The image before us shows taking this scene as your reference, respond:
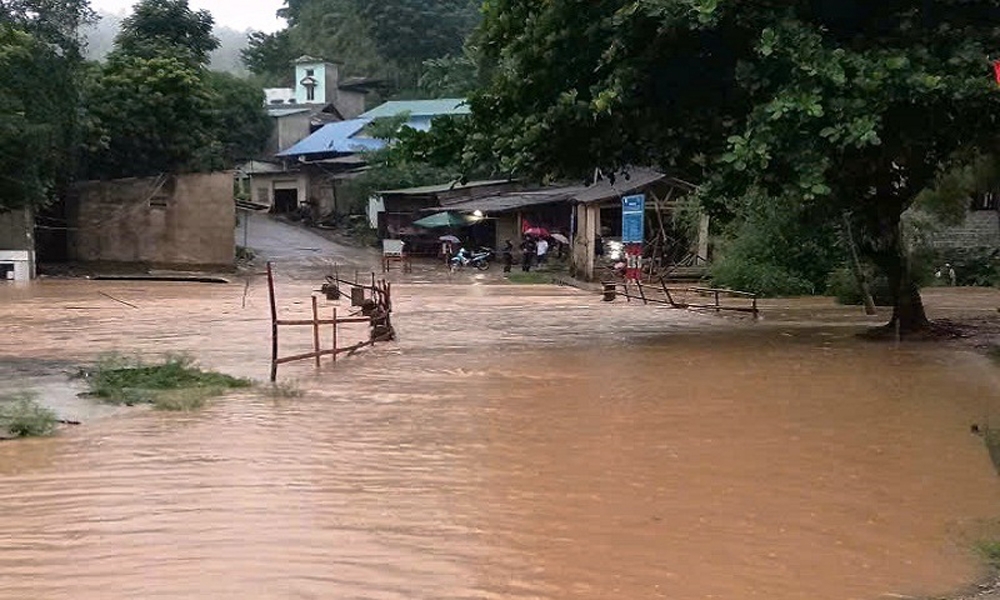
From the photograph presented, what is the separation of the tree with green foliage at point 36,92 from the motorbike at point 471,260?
14813mm

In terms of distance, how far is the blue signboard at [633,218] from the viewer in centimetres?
3138

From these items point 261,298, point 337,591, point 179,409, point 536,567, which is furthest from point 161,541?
point 261,298

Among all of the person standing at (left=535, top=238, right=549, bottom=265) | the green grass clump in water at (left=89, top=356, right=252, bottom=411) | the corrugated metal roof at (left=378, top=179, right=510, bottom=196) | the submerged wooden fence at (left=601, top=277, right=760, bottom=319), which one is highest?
the corrugated metal roof at (left=378, top=179, right=510, bottom=196)

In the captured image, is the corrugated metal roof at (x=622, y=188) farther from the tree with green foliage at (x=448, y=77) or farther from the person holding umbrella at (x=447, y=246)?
the tree with green foliage at (x=448, y=77)

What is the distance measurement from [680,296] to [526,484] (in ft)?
68.1

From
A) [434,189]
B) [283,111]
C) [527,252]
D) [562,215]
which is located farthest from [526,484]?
[283,111]

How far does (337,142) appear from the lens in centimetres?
5334

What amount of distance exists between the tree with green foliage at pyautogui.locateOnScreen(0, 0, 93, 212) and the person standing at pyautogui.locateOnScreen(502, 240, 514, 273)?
51.9 ft

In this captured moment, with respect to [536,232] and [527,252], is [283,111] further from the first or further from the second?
[527,252]

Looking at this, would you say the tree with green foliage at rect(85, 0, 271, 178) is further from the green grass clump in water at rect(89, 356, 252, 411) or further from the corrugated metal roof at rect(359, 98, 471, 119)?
the green grass clump in water at rect(89, 356, 252, 411)

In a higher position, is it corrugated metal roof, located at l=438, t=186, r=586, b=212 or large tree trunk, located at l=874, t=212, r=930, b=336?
corrugated metal roof, located at l=438, t=186, r=586, b=212

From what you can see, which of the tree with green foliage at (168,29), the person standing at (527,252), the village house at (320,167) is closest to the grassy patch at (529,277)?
the person standing at (527,252)

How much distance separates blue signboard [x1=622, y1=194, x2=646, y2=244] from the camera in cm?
3138

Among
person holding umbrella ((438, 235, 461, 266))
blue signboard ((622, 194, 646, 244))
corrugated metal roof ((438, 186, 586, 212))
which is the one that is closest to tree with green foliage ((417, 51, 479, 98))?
corrugated metal roof ((438, 186, 586, 212))
